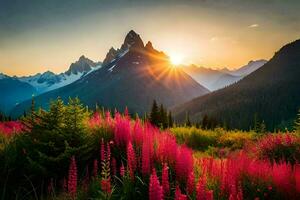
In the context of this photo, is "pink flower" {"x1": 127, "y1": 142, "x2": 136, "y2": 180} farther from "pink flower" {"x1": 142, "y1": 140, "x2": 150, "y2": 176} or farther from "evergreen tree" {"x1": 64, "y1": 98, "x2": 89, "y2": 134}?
"evergreen tree" {"x1": 64, "y1": 98, "x2": 89, "y2": 134}

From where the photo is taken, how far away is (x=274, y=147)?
535 inches

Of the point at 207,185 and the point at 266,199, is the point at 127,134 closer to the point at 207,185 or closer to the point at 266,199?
the point at 207,185

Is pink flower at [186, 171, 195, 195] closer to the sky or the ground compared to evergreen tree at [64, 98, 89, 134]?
closer to the ground

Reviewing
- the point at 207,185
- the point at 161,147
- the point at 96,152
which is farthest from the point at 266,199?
the point at 96,152

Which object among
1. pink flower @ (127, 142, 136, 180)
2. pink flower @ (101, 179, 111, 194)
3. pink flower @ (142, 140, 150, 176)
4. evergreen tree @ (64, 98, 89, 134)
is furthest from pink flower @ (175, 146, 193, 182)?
evergreen tree @ (64, 98, 89, 134)

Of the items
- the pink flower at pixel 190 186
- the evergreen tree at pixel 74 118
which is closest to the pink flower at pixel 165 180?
the pink flower at pixel 190 186

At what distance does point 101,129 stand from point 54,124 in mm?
1245

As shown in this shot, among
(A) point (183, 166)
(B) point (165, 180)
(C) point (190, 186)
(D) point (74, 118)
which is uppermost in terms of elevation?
(D) point (74, 118)

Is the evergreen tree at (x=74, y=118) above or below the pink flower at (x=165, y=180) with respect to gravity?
above

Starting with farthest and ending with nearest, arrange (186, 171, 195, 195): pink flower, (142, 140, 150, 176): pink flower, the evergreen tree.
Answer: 1. the evergreen tree
2. (142, 140, 150, 176): pink flower
3. (186, 171, 195, 195): pink flower

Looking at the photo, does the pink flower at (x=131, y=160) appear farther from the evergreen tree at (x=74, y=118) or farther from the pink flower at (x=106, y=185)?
the evergreen tree at (x=74, y=118)

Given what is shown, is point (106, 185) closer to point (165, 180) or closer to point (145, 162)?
point (165, 180)

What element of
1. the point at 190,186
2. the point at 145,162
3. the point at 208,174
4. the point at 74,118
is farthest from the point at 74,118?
the point at 190,186

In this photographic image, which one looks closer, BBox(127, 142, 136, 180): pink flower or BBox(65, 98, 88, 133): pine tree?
BBox(127, 142, 136, 180): pink flower
